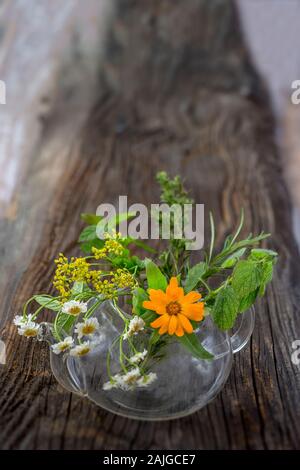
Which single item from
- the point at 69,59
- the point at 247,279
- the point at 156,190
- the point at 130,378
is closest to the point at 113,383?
the point at 130,378

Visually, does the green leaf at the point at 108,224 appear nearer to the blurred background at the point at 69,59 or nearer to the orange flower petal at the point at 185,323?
the orange flower petal at the point at 185,323

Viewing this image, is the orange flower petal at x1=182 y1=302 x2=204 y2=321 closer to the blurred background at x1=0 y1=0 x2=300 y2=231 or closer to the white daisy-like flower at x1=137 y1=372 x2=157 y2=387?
the white daisy-like flower at x1=137 y1=372 x2=157 y2=387

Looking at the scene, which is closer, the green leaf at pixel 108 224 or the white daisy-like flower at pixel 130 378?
the white daisy-like flower at pixel 130 378

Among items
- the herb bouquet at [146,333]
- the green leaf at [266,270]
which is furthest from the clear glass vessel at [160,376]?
the green leaf at [266,270]

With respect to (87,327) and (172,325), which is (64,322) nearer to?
(87,327)

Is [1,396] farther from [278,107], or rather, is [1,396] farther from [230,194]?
[278,107]

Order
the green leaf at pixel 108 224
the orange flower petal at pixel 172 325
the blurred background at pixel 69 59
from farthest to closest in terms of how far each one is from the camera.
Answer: the blurred background at pixel 69 59
the green leaf at pixel 108 224
the orange flower petal at pixel 172 325

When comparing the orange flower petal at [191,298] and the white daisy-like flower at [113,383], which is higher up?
the orange flower petal at [191,298]
